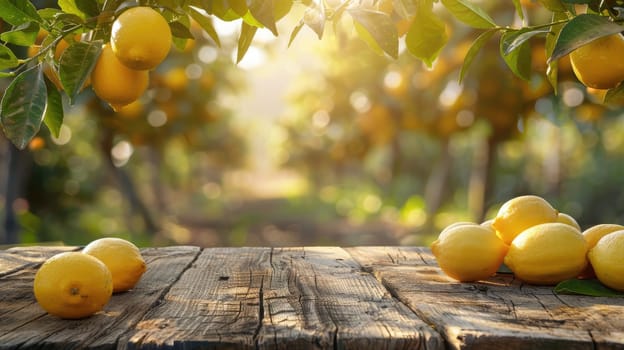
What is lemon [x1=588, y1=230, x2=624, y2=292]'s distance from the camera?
1.36 meters

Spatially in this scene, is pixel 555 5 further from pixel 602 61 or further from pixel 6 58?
pixel 6 58

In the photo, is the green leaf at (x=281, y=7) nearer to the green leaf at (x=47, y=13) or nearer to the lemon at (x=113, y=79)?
the lemon at (x=113, y=79)

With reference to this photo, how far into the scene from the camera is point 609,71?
4.06ft

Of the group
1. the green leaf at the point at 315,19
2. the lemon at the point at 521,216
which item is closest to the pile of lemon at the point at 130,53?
the green leaf at the point at 315,19

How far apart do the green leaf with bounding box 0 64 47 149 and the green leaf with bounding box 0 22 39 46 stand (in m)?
0.08

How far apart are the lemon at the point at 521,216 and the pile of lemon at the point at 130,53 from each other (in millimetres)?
903

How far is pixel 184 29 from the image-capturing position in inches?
53.1

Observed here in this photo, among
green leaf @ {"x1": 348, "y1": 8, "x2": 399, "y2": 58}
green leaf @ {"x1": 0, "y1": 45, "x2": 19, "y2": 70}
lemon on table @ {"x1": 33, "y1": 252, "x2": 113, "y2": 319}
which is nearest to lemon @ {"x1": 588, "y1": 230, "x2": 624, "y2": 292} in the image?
green leaf @ {"x1": 348, "y1": 8, "x2": 399, "y2": 58}

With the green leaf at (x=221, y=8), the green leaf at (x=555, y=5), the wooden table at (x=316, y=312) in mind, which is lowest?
the wooden table at (x=316, y=312)

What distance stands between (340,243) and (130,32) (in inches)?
326

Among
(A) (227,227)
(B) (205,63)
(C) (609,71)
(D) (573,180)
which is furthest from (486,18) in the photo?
(A) (227,227)

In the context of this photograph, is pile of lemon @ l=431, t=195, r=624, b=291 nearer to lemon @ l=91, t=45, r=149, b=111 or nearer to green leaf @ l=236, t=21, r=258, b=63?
green leaf @ l=236, t=21, r=258, b=63

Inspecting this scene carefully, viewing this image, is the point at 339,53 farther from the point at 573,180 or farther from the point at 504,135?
the point at 573,180

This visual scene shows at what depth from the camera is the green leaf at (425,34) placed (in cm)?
130
